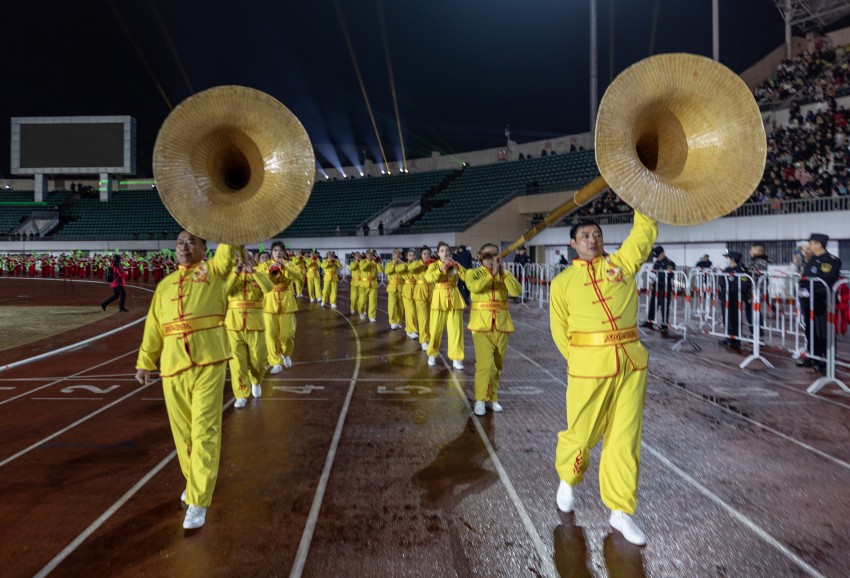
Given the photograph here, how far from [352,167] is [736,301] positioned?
39619mm

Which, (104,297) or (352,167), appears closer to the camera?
(104,297)

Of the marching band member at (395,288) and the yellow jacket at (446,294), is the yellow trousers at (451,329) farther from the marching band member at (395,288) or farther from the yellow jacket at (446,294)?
the marching band member at (395,288)

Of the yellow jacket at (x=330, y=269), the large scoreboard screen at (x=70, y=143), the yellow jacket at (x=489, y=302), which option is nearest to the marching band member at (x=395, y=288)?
the yellow jacket at (x=330, y=269)

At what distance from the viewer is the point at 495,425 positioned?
581 cm

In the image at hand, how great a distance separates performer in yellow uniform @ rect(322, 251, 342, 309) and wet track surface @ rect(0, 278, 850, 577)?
1023 centimetres

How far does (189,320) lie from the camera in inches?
151

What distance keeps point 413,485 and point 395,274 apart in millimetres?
8855

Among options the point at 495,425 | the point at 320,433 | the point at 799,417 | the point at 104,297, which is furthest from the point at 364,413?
the point at 104,297

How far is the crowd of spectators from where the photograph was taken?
21766 millimetres

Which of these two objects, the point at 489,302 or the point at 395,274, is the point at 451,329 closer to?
the point at 489,302

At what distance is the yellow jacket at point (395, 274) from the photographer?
12.3 metres

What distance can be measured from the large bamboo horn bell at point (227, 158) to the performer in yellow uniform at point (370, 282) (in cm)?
1095

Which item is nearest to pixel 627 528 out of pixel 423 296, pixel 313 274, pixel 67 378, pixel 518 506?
pixel 518 506

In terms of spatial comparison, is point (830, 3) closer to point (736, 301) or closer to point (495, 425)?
point (736, 301)
